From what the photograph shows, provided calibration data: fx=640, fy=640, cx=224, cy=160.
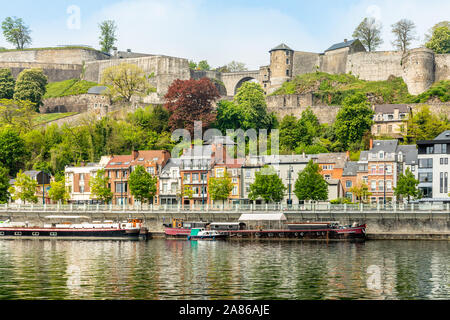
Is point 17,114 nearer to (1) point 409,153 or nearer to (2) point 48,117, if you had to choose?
(2) point 48,117

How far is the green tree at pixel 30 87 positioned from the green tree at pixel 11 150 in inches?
1053

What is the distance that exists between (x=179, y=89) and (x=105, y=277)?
63457 millimetres

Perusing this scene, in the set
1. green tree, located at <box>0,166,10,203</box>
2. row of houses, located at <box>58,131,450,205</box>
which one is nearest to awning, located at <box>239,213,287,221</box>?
row of houses, located at <box>58,131,450,205</box>

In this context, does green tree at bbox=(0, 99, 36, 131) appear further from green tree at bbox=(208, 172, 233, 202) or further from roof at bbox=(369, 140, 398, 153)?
roof at bbox=(369, 140, 398, 153)

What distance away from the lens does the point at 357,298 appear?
29656mm

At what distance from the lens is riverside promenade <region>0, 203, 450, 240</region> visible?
6059cm

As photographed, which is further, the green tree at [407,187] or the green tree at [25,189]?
the green tree at [25,189]

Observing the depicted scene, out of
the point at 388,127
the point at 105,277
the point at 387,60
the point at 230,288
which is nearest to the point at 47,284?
the point at 105,277

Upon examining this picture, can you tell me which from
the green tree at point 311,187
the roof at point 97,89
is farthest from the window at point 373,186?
the roof at point 97,89

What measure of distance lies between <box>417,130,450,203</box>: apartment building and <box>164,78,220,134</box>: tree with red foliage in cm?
3384

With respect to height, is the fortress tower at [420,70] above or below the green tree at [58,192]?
above

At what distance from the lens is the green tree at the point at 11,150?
91750 millimetres

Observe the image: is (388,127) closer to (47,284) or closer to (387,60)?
(387,60)

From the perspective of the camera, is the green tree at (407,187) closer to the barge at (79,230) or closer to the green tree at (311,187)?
the green tree at (311,187)
